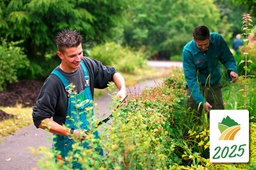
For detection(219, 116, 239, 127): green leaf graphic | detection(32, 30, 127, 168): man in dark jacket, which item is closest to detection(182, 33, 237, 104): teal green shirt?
detection(32, 30, 127, 168): man in dark jacket

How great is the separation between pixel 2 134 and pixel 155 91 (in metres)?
3.60

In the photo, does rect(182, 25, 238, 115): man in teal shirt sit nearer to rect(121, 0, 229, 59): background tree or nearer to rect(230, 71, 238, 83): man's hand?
rect(230, 71, 238, 83): man's hand

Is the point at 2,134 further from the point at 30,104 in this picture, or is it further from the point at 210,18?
the point at 210,18

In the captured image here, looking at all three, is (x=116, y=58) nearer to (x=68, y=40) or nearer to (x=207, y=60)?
(x=207, y=60)

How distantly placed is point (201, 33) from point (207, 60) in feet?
1.86

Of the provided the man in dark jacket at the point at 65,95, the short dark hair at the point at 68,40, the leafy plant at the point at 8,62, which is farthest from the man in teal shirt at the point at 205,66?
the leafy plant at the point at 8,62

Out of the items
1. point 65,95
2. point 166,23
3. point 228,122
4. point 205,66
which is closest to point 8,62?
point 205,66

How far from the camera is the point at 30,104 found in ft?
38.9

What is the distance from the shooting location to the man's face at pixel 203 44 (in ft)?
20.6

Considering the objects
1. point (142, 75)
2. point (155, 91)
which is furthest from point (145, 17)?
point (155, 91)

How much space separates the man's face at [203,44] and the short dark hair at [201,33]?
0.05m

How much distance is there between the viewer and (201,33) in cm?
615

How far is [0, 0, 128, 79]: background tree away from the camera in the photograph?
13.0 meters

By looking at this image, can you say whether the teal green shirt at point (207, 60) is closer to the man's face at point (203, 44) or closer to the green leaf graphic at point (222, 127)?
the man's face at point (203, 44)
